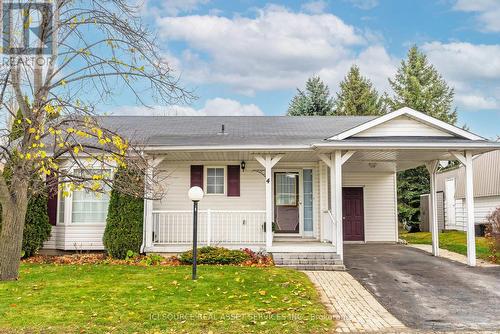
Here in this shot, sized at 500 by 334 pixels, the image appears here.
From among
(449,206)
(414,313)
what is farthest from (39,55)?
(449,206)

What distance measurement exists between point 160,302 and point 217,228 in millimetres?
5584

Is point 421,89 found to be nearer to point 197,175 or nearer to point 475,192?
point 475,192

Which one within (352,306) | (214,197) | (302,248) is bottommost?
(352,306)

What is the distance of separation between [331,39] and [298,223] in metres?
9.97

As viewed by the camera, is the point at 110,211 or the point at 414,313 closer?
the point at 414,313

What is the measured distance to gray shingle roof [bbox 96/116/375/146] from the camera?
11648 millimetres

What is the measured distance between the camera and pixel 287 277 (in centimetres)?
877

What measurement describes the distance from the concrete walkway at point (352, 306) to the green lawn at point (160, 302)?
0.24 m

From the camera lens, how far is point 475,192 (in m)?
21.0

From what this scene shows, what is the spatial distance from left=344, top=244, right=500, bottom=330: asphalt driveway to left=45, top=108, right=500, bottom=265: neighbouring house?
1047 millimetres

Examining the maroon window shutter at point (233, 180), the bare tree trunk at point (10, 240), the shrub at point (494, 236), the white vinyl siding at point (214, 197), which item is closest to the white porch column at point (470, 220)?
the shrub at point (494, 236)

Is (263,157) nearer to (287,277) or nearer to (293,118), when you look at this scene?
(287,277)

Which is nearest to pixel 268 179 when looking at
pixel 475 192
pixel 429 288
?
pixel 429 288

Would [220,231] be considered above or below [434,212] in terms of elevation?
below
